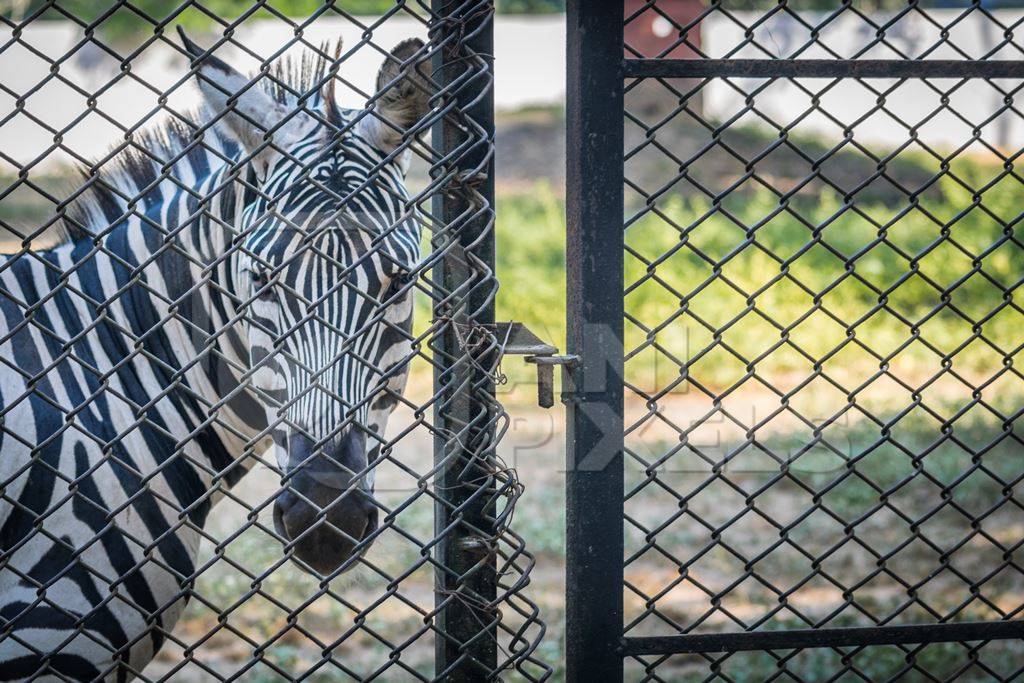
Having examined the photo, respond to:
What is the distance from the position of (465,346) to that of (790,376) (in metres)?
7.15

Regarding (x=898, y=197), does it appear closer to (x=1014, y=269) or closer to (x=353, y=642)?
(x=1014, y=269)

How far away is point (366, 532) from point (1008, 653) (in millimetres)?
3208

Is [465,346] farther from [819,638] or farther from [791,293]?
[791,293]

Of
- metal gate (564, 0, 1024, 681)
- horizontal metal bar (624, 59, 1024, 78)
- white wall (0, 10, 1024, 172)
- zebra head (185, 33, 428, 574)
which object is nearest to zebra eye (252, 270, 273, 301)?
zebra head (185, 33, 428, 574)

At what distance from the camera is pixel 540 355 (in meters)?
1.88

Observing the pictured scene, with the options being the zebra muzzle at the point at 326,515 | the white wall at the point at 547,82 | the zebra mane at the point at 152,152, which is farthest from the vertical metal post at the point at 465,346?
the white wall at the point at 547,82

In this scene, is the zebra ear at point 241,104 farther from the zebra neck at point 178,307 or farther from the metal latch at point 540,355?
the metal latch at point 540,355

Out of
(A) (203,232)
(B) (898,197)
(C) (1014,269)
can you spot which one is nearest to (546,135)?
(B) (898,197)

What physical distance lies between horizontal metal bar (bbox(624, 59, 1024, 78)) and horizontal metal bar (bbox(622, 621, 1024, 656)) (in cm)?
116

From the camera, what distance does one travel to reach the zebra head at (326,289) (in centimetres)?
210

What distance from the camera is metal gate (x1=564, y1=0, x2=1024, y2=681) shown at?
1918 millimetres

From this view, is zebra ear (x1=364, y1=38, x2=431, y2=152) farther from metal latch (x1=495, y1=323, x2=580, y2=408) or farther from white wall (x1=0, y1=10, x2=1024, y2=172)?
white wall (x1=0, y1=10, x2=1024, y2=172)

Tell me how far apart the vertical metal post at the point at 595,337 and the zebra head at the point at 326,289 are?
340 mm

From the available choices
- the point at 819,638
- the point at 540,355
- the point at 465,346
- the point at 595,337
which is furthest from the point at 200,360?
the point at 819,638
